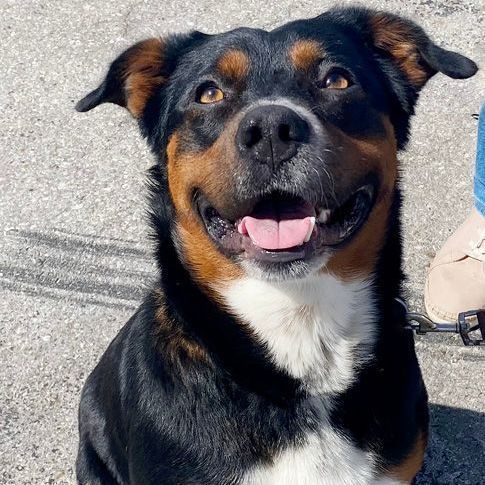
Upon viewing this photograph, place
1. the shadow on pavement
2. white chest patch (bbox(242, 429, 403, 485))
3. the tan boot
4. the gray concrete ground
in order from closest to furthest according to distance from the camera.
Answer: white chest patch (bbox(242, 429, 403, 485)) → the shadow on pavement → the gray concrete ground → the tan boot

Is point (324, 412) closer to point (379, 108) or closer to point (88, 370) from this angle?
point (379, 108)

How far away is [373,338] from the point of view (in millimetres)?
2576

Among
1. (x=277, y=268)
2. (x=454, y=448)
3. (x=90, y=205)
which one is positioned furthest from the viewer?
(x=90, y=205)

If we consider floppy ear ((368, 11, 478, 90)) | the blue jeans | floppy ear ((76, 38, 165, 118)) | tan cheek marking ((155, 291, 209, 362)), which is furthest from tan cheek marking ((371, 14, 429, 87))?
tan cheek marking ((155, 291, 209, 362))

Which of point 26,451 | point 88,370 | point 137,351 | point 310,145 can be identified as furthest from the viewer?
point 88,370

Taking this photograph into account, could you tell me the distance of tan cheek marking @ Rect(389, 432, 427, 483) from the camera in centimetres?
255

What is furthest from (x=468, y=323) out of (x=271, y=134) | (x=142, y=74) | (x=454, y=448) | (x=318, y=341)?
(x=142, y=74)

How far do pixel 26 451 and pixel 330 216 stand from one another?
1.61m

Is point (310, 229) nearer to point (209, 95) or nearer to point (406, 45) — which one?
point (209, 95)

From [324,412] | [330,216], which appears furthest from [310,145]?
[324,412]

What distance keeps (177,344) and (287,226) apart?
49 centimetres

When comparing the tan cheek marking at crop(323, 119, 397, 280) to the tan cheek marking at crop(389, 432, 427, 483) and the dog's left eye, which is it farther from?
the tan cheek marking at crop(389, 432, 427, 483)

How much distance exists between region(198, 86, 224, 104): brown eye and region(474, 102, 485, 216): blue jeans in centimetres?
134

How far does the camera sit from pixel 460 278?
12.0ft
